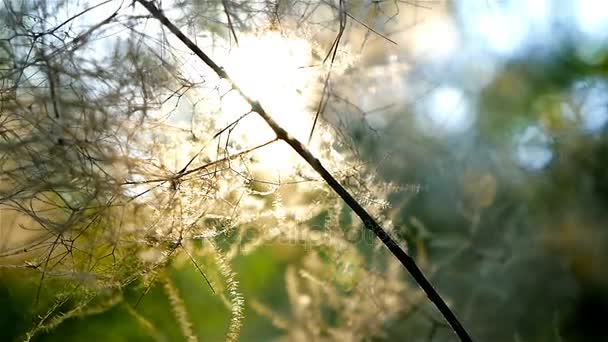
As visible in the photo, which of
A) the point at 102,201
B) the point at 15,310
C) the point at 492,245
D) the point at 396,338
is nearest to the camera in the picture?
the point at 102,201

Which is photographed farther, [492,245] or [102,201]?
[492,245]

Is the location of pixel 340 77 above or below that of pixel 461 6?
below

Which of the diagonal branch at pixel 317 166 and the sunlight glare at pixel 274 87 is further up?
the sunlight glare at pixel 274 87

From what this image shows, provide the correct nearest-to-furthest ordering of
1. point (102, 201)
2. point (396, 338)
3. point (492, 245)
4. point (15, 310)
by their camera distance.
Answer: point (102, 201)
point (15, 310)
point (396, 338)
point (492, 245)

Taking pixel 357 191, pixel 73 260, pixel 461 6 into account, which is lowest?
pixel 73 260

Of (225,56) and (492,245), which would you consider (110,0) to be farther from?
(492,245)

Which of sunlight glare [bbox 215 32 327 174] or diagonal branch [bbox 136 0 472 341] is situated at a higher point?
sunlight glare [bbox 215 32 327 174]

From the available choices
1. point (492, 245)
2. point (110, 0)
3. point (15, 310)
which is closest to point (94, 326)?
point (15, 310)

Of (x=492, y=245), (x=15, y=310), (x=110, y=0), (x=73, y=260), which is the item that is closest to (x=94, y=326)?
(x=15, y=310)
